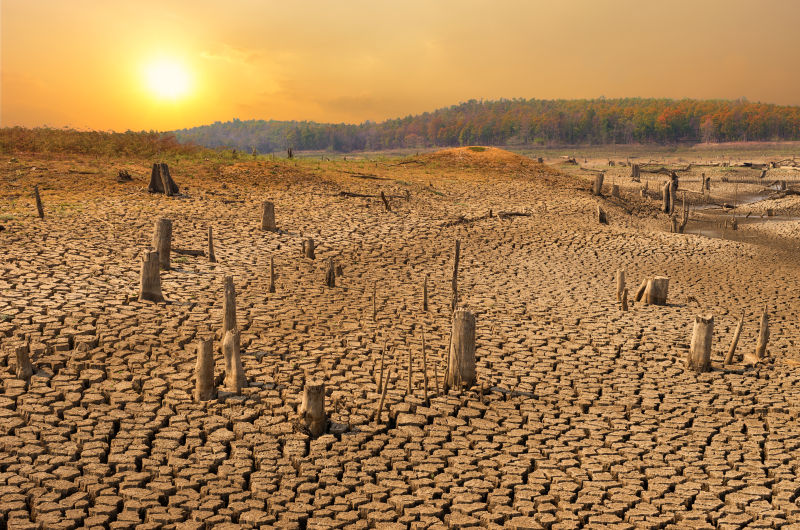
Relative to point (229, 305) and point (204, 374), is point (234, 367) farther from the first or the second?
point (229, 305)

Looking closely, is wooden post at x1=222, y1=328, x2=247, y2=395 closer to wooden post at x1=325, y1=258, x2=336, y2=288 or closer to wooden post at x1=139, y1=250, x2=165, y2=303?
wooden post at x1=139, y1=250, x2=165, y2=303

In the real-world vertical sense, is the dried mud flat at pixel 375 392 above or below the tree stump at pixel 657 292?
below

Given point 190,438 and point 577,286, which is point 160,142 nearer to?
point 577,286

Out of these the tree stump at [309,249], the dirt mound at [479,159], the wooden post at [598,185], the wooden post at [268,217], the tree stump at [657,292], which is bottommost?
the tree stump at [657,292]

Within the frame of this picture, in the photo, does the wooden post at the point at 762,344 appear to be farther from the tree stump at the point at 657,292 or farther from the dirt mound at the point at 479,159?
the dirt mound at the point at 479,159

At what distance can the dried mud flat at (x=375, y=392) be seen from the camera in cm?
634

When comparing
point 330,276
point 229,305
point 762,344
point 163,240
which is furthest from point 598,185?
point 229,305

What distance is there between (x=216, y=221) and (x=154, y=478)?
40.4 feet

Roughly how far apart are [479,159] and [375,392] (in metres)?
25.8

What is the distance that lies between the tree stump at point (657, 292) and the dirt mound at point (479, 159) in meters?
19.0

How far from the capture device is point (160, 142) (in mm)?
30141

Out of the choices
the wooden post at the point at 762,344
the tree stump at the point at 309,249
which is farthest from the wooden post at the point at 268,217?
the wooden post at the point at 762,344

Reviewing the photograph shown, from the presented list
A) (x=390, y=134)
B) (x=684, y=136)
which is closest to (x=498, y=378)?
(x=684, y=136)

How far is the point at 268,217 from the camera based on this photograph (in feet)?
57.3
